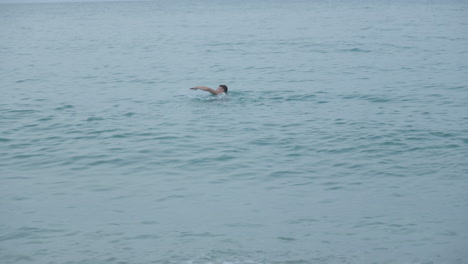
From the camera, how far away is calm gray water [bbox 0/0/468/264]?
369 inches

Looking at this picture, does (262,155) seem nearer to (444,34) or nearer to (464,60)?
(464,60)

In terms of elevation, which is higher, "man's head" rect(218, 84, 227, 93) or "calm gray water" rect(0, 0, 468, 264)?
"man's head" rect(218, 84, 227, 93)

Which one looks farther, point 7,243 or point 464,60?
point 464,60

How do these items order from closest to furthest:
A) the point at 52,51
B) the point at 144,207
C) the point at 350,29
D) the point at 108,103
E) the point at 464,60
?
1. the point at 144,207
2. the point at 108,103
3. the point at 464,60
4. the point at 52,51
5. the point at 350,29

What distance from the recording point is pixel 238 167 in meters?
13.3

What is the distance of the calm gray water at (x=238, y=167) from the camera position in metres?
9.38

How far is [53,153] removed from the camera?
1471 cm

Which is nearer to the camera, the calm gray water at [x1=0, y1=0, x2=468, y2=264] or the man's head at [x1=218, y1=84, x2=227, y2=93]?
the calm gray water at [x1=0, y1=0, x2=468, y2=264]

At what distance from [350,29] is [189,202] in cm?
4667

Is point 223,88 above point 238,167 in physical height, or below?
above

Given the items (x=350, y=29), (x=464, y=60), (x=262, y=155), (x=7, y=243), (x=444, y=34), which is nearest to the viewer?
(x=7, y=243)

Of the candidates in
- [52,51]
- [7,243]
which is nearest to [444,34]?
[52,51]

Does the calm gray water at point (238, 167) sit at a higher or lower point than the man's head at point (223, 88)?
lower

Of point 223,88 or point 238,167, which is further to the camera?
point 223,88
